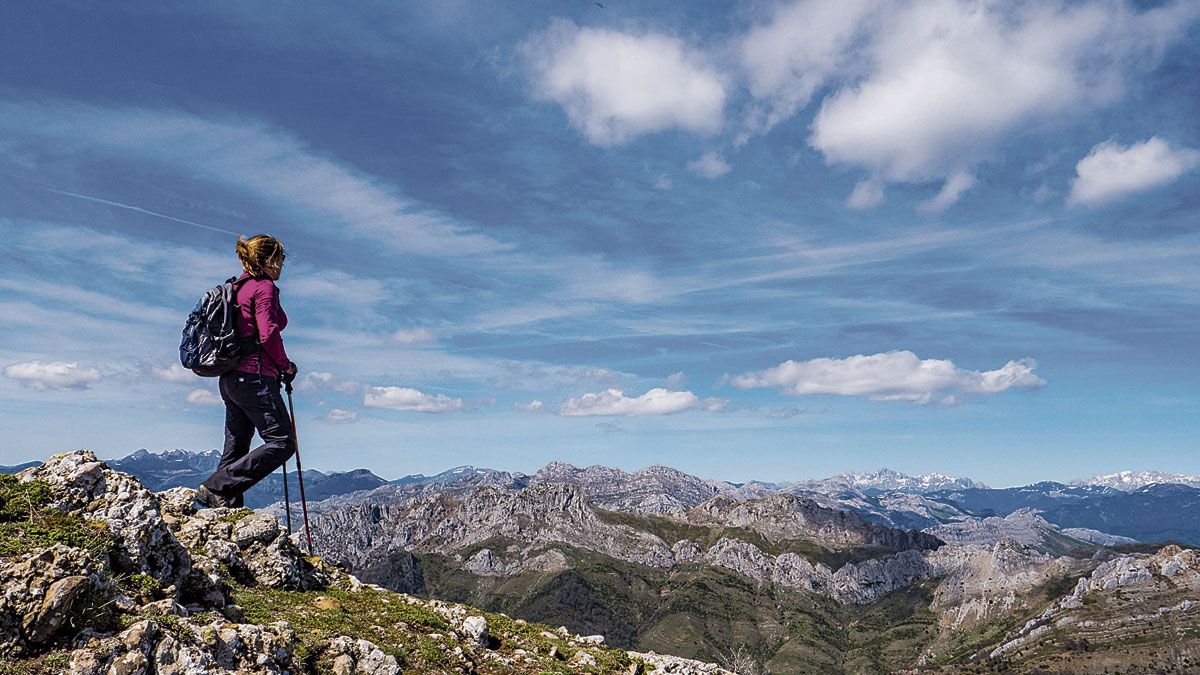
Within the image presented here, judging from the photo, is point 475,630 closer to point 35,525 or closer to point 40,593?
point 35,525

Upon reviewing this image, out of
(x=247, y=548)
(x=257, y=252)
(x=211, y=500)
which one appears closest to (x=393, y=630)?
(x=247, y=548)

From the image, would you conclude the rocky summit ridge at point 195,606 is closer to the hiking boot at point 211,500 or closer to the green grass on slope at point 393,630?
the green grass on slope at point 393,630

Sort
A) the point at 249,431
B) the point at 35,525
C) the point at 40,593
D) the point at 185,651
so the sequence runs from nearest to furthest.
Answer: the point at 40,593 < the point at 185,651 < the point at 35,525 < the point at 249,431

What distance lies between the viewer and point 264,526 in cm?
1848

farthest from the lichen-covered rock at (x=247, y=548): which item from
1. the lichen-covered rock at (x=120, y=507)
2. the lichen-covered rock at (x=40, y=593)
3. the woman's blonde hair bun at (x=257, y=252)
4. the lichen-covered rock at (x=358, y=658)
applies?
the woman's blonde hair bun at (x=257, y=252)

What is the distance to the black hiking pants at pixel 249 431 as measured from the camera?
53.7ft

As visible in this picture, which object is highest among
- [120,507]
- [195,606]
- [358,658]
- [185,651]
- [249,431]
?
[249,431]

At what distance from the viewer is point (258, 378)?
16.3m

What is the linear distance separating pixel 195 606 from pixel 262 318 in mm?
6779

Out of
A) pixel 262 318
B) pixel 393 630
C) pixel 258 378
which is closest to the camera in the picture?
pixel 393 630

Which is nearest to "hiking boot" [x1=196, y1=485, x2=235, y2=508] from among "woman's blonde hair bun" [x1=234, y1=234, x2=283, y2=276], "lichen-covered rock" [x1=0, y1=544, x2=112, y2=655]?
"woman's blonde hair bun" [x1=234, y1=234, x2=283, y2=276]

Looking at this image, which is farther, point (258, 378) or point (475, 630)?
point (475, 630)

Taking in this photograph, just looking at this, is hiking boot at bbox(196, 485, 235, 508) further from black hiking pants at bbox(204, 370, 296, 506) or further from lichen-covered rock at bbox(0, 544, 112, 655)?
lichen-covered rock at bbox(0, 544, 112, 655)

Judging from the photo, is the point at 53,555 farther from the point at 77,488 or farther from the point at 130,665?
the point at 77,488
